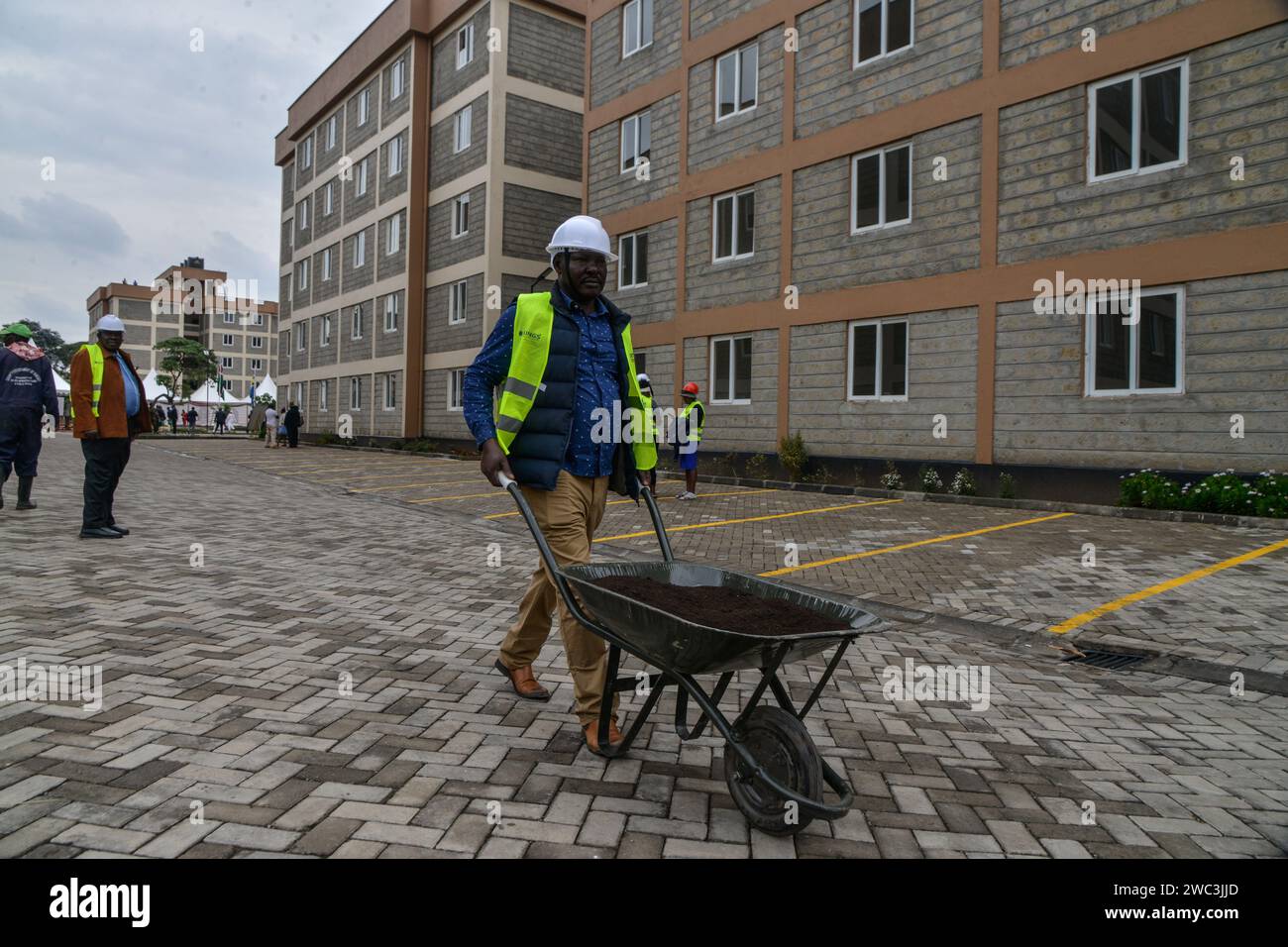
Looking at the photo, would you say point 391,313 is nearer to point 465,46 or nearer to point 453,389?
point 453,389

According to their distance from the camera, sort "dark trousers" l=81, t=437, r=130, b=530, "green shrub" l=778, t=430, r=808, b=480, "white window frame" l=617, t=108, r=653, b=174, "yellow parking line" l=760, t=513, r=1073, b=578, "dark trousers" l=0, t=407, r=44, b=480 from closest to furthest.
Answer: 1. "yellow parking line" l=760, t=513, r=1073, b=578
2. "dark trousers" l=81, t=437, r=130, b=530
3. "dark trousers" l=0, t=407, r=44, b=480
4. "green shrub" l=778, t=430, r=808, b=480
5. "white window frame" l=617, t=108, r=653, b=174

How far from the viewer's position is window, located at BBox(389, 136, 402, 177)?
31234 mm

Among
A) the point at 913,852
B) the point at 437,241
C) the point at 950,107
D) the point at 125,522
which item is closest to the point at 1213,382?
the point at 950,107

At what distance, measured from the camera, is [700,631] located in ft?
8.37

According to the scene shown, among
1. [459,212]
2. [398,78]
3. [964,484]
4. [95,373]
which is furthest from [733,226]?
[398,78]

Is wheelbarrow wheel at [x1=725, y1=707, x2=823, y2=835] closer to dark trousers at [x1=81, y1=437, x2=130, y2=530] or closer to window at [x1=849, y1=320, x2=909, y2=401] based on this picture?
dark trousers at [x1=81, y1=437, x2=130, y2=530]

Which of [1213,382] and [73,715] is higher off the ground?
[1213,382]

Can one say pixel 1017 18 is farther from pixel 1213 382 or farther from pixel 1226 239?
pixel 1213 382

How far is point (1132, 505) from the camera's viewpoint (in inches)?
465

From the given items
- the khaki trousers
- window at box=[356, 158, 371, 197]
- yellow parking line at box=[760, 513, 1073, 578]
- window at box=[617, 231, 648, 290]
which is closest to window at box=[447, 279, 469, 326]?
window at box=[617, 231, 648, 290]

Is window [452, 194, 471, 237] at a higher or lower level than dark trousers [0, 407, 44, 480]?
higher

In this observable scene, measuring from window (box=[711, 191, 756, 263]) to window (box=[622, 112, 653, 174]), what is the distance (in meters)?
3.39

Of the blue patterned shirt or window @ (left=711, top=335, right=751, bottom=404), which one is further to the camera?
window @ (left=711, top=335, right=751, bottom=404)
